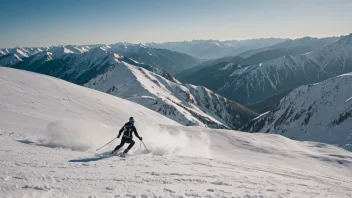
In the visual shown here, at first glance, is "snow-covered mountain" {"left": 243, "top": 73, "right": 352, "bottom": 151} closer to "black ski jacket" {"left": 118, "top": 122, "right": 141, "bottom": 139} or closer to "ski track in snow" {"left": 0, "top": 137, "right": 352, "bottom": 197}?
"ski track in snow" {"left": 0, "top": 137, "right": 352, "bottom": 197}

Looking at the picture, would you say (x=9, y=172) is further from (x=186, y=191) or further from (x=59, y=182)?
(x=186, y=191)

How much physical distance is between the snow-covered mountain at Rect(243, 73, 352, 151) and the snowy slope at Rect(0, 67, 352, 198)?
12355cm

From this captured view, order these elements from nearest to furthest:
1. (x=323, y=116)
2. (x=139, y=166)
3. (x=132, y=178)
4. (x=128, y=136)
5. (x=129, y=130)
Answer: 1. (x=132, y=178)
2. (x=139, y=166)
3. (x=128, y=136)
4. (x=129, y=130)
5. (x=323, y=116)

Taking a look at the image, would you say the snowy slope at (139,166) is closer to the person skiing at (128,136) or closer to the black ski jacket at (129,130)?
the person skiing at (128,136)

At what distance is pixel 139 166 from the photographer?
14.1 m

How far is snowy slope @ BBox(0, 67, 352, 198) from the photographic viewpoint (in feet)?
34.5

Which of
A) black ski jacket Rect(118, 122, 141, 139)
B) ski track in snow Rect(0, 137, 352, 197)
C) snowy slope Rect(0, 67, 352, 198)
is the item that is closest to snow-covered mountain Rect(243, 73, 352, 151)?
snowy slope Rect(0, 67, 352, 198)

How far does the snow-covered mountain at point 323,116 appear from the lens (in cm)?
14325

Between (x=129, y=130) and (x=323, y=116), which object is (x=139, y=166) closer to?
(x=129, y=130)

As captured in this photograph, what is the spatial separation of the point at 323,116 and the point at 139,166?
18061 cm

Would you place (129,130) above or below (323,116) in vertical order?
above

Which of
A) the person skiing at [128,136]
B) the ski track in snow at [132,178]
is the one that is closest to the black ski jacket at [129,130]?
the person skiing at [128,136]

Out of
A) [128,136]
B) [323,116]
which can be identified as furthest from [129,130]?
[323,116]

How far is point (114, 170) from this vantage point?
1283 centimetres
